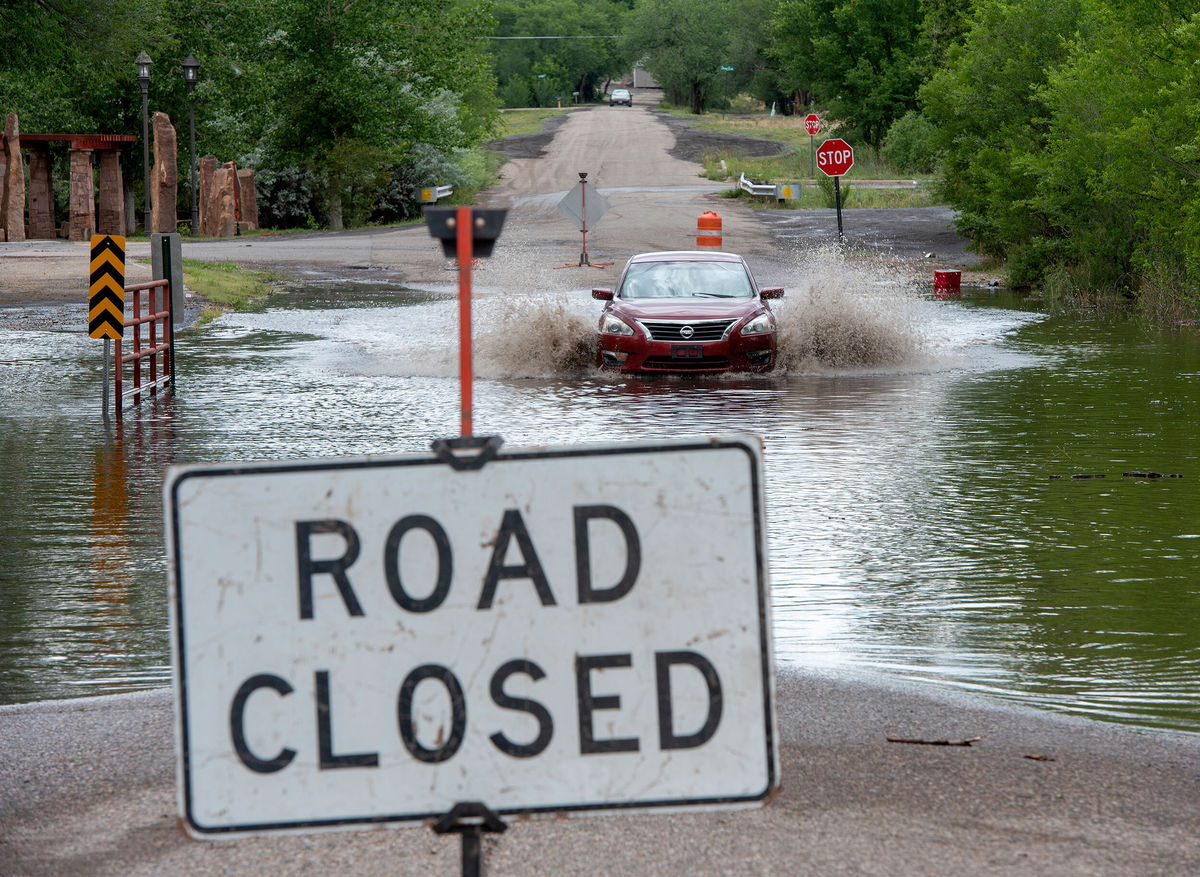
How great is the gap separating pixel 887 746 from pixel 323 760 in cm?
299

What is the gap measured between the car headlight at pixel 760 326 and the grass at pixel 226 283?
1126 centimetres

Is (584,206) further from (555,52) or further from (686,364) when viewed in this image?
(555,52)

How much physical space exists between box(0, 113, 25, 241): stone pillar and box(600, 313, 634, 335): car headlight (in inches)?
960

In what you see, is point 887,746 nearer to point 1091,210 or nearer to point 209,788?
point 209,788

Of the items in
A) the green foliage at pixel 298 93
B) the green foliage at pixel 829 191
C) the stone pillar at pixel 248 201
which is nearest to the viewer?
the green foliage at pixel 298 93

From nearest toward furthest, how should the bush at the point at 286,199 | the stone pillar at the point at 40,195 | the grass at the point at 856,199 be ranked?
1. the stone pillar at the point at 40,195
2. the grass at the point at 856,199
3. the bush at the point at 286,199

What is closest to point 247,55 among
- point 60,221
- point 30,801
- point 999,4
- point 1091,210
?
point 60,221

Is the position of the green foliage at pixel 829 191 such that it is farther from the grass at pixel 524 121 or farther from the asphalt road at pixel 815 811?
the asphalt road at pixel 815 811

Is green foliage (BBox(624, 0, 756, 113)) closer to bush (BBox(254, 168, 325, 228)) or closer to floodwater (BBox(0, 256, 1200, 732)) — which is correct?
bush (BBox(254, 168, 325, 228))

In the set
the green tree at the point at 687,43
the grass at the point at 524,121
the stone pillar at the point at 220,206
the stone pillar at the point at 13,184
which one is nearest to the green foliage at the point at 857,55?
the grass at the point at 524,121

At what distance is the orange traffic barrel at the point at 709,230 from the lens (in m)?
35.1

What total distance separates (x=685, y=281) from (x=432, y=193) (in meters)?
35.9

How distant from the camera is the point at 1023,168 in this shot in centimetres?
3058

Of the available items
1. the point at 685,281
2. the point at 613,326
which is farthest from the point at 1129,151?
the point at 613,326
